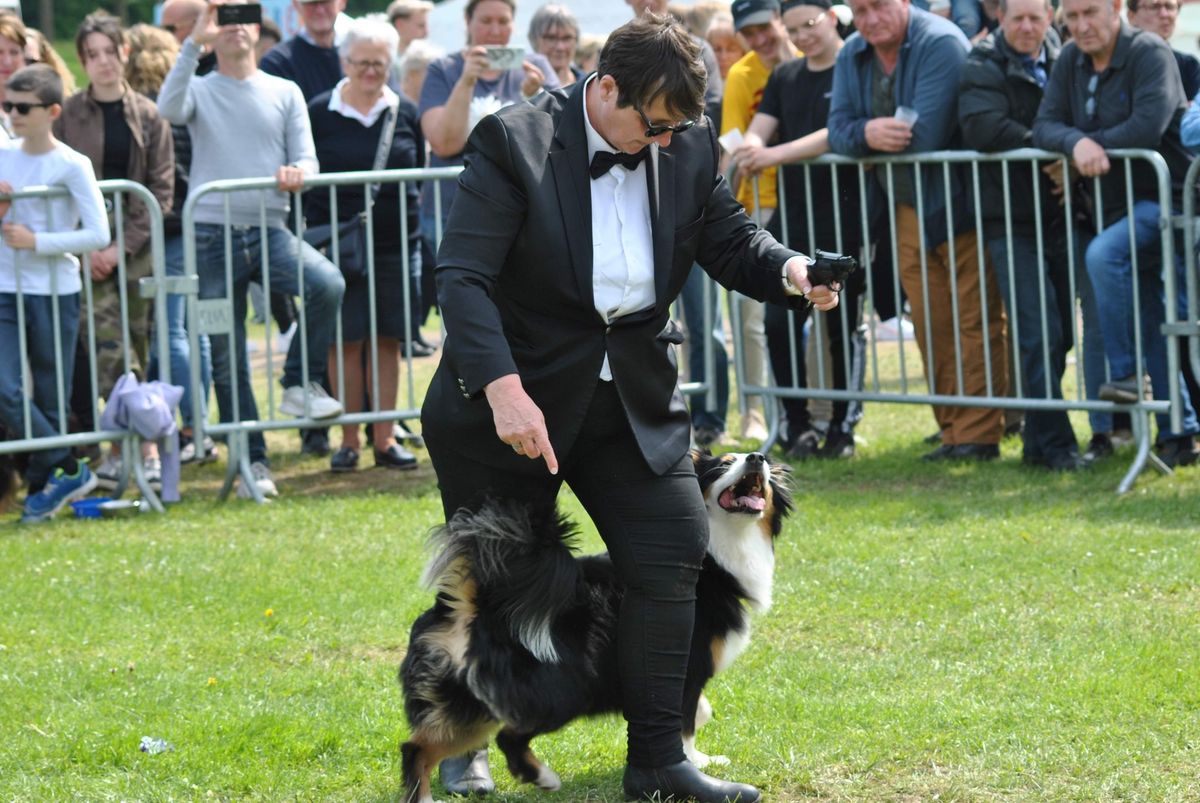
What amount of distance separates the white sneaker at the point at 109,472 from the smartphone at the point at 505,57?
3018 mm

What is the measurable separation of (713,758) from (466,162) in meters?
1.83

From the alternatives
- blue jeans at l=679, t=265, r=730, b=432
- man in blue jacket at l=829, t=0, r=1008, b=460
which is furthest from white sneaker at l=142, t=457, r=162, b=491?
man in blue jacket at l=829, t=0, r=1008, b=460

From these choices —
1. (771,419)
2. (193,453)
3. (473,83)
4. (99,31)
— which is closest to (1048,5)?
(771,419)

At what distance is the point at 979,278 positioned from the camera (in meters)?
8.85

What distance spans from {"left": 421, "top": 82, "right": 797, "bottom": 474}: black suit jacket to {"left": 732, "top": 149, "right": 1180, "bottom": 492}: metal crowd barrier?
4259 mm

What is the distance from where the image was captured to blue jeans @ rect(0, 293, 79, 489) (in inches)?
335

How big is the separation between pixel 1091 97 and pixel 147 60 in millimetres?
5677

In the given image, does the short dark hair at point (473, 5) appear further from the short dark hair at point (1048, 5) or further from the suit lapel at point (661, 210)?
the suit lapel at point (661, 210)

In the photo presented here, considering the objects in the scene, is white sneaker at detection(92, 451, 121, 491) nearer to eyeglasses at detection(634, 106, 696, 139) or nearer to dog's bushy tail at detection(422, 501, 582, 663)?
dog's bushy tail at detection(422, 501, 582, 663)

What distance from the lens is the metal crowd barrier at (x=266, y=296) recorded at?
8781mm

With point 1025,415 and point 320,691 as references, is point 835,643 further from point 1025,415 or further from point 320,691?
point 1025,415

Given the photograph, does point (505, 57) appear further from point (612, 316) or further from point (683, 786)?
point (683, 786)

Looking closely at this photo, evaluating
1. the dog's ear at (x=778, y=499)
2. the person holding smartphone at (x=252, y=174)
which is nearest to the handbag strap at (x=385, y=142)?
the person holding smartphone at (x=252, y=174)

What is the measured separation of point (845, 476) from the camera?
885 cm
